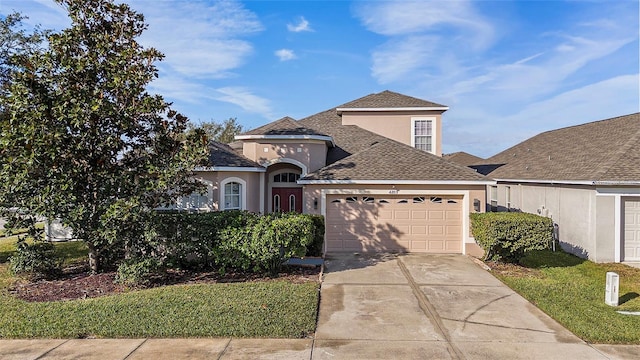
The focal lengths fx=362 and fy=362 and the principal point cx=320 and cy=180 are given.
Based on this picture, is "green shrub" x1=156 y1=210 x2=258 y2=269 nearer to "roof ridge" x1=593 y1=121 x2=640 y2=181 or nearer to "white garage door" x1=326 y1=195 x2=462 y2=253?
"white garage door" x1=326 y1=195 x2=462 y2=253

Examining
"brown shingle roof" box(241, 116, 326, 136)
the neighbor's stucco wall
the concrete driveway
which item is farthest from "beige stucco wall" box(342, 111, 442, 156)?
the concrete driveway

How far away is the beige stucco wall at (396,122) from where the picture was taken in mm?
18609

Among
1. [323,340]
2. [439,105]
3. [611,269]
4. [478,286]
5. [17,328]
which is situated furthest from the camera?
[439,105]

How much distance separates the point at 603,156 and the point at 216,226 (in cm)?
1362

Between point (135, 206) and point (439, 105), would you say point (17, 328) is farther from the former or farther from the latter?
point (439, 105)

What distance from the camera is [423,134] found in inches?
739

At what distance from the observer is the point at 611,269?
10.8 meters

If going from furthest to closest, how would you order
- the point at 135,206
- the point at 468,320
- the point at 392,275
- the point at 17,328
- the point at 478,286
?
the point at 392,275 → the point at 478,286 → the point at 135,206 → the point at 468,320 → the point at 17,328

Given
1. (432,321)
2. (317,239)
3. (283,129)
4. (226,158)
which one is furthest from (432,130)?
(432,321)

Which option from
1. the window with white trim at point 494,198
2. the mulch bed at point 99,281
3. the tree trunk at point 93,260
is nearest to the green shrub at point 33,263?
the mulch bed at point 99,281

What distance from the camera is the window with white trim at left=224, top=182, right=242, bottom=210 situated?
1334 centimetres

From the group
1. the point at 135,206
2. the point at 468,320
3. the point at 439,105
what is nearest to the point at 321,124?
the point at 439,105

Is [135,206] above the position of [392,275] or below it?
above

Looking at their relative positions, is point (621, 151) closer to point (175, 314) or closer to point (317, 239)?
point (317, 239)
